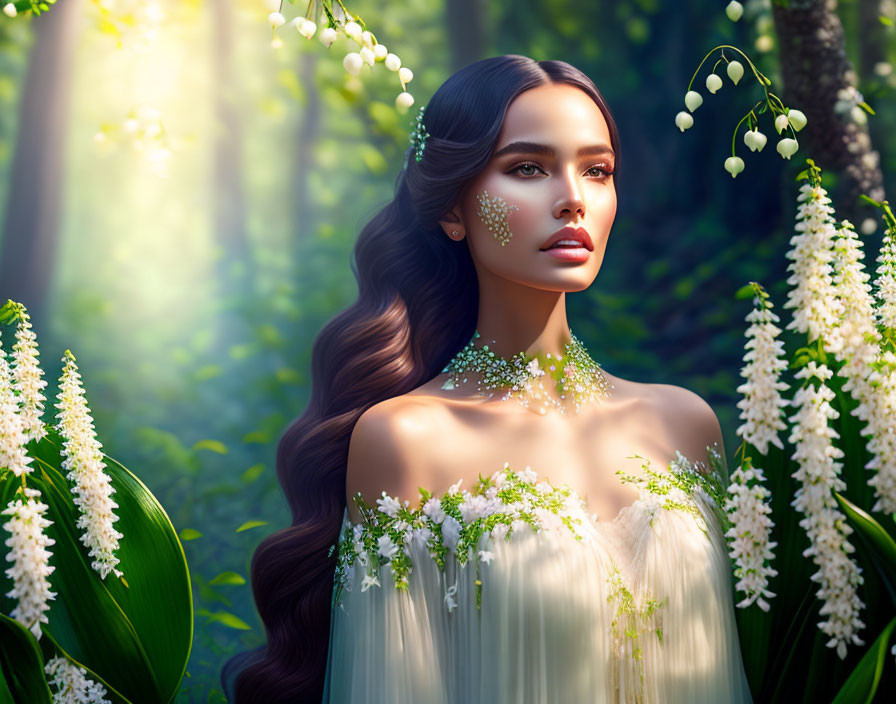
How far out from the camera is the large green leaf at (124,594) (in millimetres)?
1944

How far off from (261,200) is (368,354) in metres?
2.54

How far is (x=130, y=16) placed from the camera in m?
3.90

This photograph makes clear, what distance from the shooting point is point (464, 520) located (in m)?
2.04

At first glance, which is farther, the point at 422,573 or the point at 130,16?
the point at 130,16

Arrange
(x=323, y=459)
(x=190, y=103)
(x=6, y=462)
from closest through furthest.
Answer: (x=6, y=462), (x=323, y=459), (x=190, y=103)

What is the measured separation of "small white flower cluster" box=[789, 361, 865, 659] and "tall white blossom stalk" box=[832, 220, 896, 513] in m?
0.06

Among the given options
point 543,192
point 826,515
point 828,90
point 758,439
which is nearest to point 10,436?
point 543,192

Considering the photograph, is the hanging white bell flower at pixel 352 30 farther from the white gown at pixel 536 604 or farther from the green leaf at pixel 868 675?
the green leaf at pixel 868 675

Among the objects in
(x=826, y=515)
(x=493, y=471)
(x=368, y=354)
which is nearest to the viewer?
(x=826, y=515)

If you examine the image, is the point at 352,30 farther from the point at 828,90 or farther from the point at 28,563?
the point at 828,90

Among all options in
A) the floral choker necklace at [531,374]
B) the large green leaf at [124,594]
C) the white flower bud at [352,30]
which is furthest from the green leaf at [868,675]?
the white flower bud at [352,30]

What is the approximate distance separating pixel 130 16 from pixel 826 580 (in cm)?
340

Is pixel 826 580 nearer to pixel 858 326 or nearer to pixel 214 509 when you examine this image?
pixel 858 326

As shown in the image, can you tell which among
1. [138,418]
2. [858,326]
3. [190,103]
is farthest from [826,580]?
[190,103]
